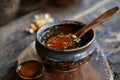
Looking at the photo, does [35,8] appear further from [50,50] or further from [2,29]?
[50,50]

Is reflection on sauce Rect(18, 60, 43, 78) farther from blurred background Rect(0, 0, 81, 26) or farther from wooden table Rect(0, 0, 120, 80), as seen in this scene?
blurred background Rect(0, 0, 81, 26)

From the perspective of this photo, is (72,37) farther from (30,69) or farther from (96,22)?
(30,69)

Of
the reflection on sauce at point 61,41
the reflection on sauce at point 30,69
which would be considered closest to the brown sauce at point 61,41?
the reflection on sauce at point 61,41

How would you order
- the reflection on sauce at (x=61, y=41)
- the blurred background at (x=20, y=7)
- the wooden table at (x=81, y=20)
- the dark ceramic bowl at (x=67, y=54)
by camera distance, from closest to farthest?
the dark ceramic bowl at (x=67, y=54) → the reflection on sauce at (x=61, y=41) → the wooden table at (x=81, y=20) → the blurred background at (x=20, y=7)

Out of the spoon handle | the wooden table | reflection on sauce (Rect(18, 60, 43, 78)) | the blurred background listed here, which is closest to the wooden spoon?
the spoon handle

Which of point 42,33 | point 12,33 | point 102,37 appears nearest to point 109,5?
point 102,37

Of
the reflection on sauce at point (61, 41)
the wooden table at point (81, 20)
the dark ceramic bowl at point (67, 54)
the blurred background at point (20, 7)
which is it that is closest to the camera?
the dark ceramic bowl at point (67, 54)

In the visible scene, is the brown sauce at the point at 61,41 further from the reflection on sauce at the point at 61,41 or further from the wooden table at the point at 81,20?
the wooden table at the point at 81,20

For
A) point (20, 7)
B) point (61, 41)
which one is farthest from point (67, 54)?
point (20, 7)
